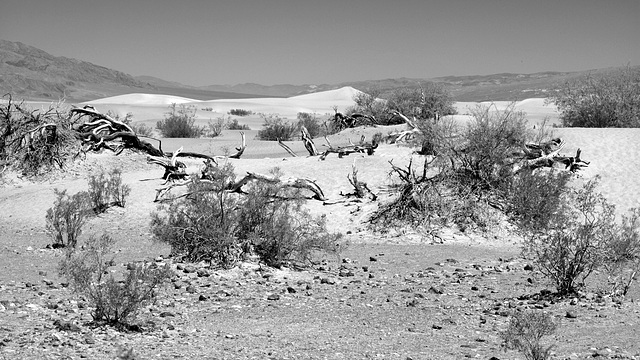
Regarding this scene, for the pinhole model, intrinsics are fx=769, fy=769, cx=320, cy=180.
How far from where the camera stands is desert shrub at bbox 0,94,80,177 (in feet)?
55.8

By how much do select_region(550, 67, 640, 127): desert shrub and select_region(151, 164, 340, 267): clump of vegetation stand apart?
605 inches

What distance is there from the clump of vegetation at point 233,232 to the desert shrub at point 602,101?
605 inches

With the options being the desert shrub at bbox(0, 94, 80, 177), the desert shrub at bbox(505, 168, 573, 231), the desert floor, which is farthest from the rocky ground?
the desert shrub at bbox(0, 94, 80, 177)

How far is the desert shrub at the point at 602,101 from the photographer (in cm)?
2283

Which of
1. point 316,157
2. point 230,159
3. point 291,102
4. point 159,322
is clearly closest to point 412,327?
point 159,322

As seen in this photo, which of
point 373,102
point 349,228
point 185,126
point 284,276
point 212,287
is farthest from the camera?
point 373,102

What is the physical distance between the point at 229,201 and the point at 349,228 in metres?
2.96

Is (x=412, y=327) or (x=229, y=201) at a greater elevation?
(x=229, y=201)

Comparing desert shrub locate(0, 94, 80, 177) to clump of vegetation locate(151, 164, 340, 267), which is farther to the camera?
desert shrub locate(0, 94, 80, 177)

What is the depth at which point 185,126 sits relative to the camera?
29.8 meters

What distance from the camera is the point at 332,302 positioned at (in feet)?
27.1

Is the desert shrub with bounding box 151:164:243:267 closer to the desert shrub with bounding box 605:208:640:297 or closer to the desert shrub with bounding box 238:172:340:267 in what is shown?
the desert shrub with bounding box 238:172:340:267

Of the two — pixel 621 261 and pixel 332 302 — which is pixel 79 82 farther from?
pixel 621 261

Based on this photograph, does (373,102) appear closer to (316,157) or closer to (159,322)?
(316,157)
